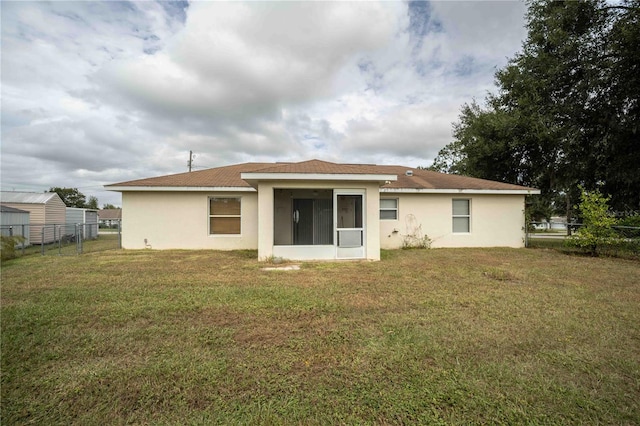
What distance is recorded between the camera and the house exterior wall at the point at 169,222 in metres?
11.8

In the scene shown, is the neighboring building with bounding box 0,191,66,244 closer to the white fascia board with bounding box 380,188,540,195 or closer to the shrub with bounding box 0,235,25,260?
the shrub with bounding box 0,235,25,260

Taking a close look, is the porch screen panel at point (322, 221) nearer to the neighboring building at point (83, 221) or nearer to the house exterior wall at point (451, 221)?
the house exterior wall at point (451, 221)

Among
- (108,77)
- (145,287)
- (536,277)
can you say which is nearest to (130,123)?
(108,77)

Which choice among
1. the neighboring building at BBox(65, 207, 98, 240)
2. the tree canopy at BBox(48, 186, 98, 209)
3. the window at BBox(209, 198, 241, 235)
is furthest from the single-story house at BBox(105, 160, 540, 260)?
the tree canopy at BBox(48, 186, 98, 209)

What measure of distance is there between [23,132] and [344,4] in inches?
804

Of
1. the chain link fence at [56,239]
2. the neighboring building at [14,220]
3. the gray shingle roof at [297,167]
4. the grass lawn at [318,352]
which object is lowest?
the grass lawn at [318,352]

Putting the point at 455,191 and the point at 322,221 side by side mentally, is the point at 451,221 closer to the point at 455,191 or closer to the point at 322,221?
the point at 455,191

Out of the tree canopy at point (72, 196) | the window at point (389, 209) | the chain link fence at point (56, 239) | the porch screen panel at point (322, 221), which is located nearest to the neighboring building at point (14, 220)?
the chain link fence at point (56, 239)

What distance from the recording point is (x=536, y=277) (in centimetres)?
700

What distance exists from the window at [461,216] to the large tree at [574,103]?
5.52 metres

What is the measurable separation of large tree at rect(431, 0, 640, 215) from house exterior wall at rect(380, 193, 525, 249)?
12.6 ft

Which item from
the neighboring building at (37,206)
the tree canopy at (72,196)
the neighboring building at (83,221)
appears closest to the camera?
the neighboring building at (37,206)

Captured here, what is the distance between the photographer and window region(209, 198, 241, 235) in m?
12.1

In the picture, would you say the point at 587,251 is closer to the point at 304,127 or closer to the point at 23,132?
the point at 304,127
